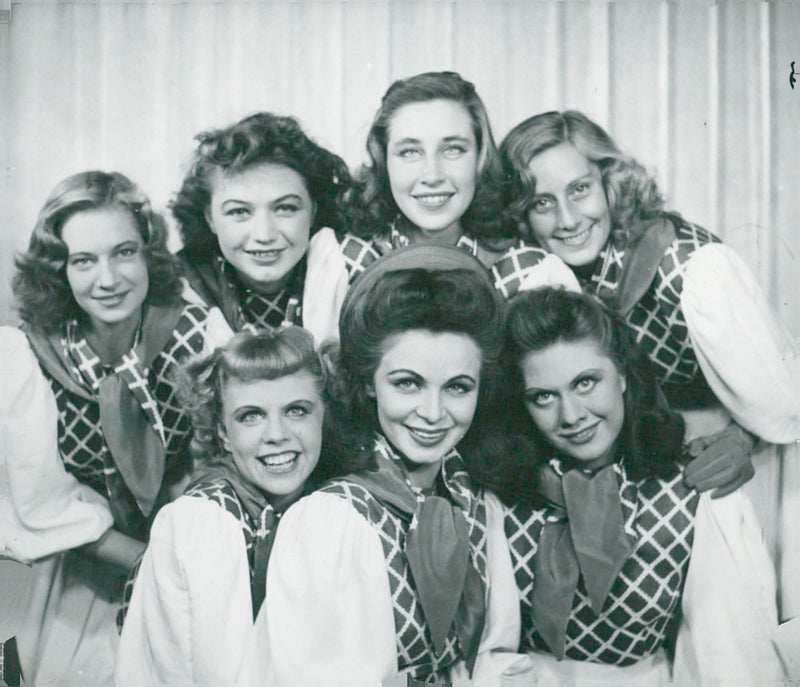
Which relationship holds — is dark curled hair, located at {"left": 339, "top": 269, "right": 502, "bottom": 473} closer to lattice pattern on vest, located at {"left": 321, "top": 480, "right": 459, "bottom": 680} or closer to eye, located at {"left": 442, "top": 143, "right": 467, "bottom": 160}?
lattice pattern on vest, located at {"left": 321, "top": 480, "right": 459, "bottom": 680}

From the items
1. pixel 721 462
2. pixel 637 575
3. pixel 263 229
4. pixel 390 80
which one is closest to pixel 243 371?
pixel 263 229

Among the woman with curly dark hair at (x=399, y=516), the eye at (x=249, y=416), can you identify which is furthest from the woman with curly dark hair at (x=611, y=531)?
the eye at (x=249, y=416)

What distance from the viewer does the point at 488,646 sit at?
237 cm

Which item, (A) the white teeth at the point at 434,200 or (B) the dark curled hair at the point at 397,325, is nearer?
(B) the dark curled hair at the point at 397,325

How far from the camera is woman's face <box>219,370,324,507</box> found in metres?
2.31

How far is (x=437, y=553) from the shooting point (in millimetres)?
2264

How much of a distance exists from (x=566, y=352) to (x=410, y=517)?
519mm

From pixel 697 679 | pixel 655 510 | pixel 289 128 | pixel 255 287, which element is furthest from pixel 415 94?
pixel 697 679

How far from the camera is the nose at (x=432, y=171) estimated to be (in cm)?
235

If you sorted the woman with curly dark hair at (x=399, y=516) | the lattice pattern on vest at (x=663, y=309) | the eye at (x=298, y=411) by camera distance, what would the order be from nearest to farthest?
the woman with curly dark hair at (x=399, y=516) < the eye at (x=298, y=411) < the lattice pattern on vest at (x=663, y=309)

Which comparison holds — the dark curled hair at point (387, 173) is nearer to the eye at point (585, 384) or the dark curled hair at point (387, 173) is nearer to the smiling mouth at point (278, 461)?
the eye at point (585, 384)

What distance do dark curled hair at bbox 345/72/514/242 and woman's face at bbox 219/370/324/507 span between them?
422 millimetres

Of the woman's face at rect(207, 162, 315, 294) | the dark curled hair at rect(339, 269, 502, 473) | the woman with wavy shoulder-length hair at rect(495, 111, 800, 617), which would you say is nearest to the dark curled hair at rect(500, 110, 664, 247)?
the woman with wavy shoulder-length hair at rect(495, 111, 800, 617)

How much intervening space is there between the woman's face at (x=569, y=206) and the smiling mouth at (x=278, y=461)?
2.56ft
